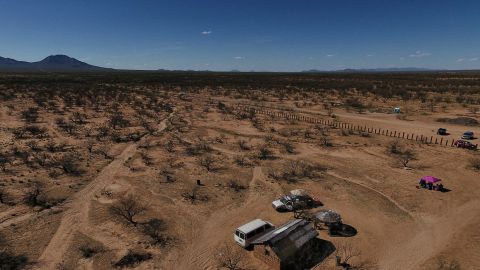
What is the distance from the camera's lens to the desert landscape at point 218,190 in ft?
58.7

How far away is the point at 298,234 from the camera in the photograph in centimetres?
1758

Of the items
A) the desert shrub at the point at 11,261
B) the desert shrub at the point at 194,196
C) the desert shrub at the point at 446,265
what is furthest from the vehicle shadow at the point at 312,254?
the desert shrub at the point at 11,261

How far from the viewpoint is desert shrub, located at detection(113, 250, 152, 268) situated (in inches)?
659

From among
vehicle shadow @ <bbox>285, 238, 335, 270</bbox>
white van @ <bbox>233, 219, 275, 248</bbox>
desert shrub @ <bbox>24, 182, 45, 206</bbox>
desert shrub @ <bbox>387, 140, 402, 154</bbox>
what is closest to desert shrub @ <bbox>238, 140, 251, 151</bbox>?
desert shrub @ <bbox>387, 140, 402, 154</bbox>

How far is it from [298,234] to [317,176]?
12.4 metres

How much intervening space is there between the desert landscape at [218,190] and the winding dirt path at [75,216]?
0.10 metres

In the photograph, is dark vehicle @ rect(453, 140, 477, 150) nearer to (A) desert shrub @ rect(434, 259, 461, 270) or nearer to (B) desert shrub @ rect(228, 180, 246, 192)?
(A) desert shrub @ rect(434, 259, 461, 270)

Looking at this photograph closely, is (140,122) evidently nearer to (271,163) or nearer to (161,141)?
(161,141)

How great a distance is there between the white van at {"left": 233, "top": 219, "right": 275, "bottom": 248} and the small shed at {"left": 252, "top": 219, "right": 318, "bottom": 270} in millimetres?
573

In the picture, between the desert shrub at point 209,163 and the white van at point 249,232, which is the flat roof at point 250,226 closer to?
the white van at point 249,232

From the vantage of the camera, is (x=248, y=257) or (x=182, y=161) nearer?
(x=248, y=257)

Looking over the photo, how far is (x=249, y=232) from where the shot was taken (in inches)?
720

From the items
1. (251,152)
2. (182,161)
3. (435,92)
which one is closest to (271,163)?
(251,152)

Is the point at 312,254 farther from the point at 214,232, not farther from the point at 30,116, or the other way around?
the point at 30,116
